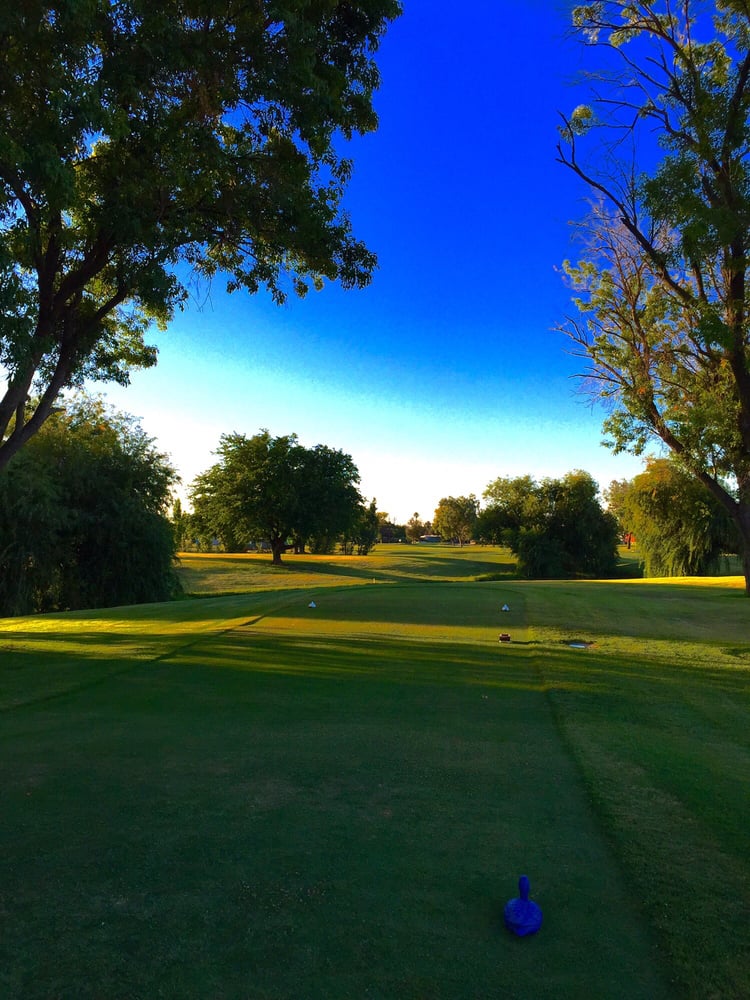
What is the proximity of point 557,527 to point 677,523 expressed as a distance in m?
15.4

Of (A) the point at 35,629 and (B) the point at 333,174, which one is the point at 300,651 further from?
(B) the point at 333,174

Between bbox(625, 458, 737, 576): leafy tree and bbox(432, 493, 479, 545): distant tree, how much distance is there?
8626 cm

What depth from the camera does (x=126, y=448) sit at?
29.5 meters

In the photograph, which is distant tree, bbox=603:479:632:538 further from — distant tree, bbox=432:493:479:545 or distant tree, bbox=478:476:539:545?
distant tree, bbox=432:493:479:545

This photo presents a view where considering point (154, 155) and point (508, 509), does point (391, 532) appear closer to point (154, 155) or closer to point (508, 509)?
point (508, 509)

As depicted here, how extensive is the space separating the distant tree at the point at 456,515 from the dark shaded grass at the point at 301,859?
12721 centimetres

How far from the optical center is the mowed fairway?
2.48 meters

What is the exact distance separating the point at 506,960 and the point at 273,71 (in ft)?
38.9

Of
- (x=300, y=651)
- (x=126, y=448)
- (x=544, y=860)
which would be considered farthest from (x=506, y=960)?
(x=126, y=448)

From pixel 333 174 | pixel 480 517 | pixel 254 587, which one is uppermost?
pixel 333 174

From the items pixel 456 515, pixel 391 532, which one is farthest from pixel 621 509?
pixel 391 532

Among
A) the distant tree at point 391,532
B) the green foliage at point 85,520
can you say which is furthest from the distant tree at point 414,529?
the green foliage at point 85,520

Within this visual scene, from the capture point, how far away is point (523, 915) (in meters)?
2.67

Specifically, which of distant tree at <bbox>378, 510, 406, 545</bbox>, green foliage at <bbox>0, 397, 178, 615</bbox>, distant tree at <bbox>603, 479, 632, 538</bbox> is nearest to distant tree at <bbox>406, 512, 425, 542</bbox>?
distant tree at <bbox>378, 510, 406, 545</bbox>
